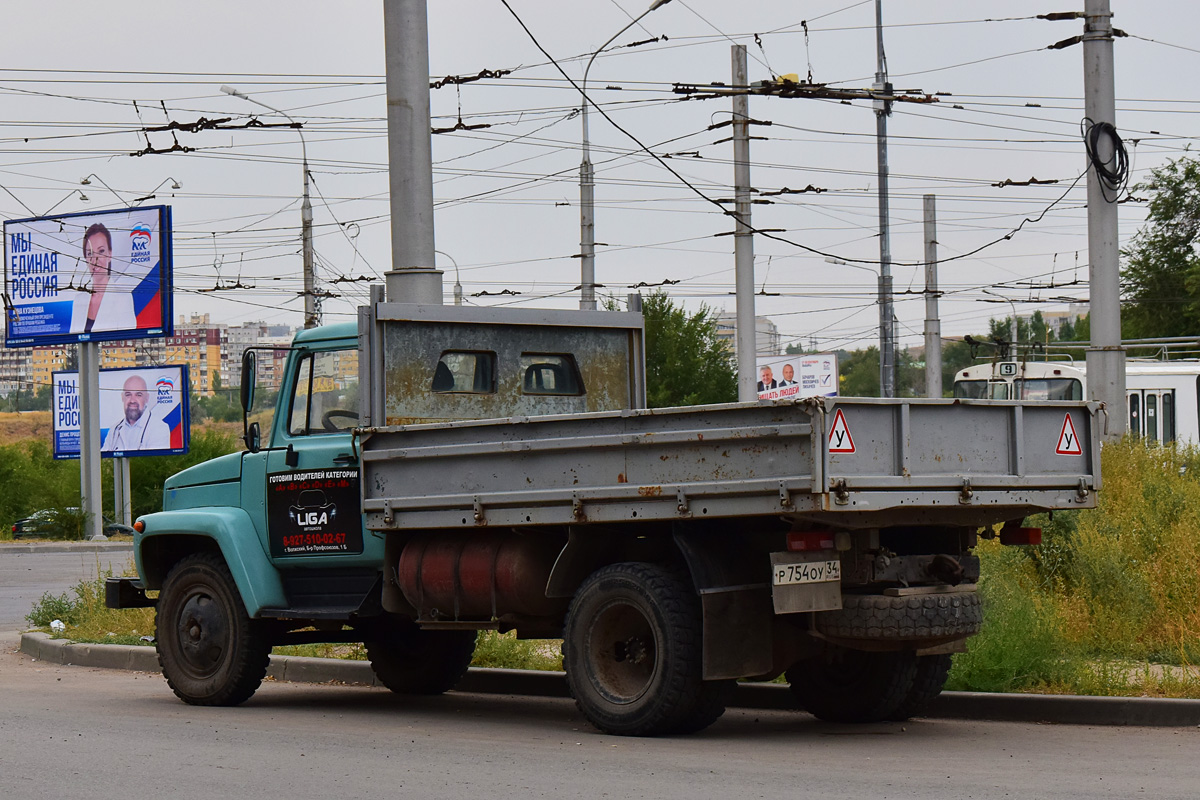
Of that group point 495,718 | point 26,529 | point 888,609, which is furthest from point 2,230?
point 888,609

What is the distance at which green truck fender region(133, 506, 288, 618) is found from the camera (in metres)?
10.6

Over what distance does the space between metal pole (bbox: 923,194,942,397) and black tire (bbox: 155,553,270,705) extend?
22.2m

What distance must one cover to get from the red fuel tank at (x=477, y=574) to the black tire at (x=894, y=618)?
1.82 m

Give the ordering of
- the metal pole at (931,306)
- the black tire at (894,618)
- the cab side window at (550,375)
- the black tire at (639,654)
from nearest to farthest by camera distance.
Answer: the black tire at (894,618) < the black tire at (639,654) < the cab side window at (550,375) < the metal pole at (931,306)

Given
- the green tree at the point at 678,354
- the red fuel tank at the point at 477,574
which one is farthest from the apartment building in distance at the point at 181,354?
the red fuel tank at the point at 477,574

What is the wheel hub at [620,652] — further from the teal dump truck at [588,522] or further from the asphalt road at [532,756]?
the asphalt road at [532,756]

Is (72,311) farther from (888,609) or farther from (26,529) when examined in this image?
(888,609)

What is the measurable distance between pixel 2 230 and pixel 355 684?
1232 inches

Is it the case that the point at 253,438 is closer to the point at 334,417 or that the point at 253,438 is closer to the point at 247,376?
the point at 247,376

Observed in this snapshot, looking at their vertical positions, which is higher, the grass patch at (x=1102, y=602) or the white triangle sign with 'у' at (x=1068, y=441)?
the white triangle sign with 'у' at (x=1068, y=441)

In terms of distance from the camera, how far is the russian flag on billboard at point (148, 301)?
3791 centimetres

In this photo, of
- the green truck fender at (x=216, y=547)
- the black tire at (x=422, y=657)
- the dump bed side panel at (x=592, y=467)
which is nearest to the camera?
the dump bed side panel at (x=592, y=467)

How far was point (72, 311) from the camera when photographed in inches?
1537

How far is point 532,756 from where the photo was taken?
322 inches
